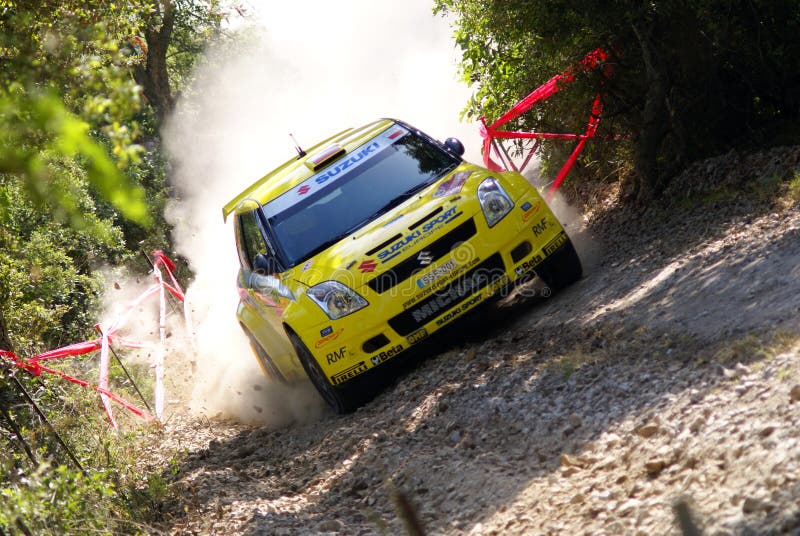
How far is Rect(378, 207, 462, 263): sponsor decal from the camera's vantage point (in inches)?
316

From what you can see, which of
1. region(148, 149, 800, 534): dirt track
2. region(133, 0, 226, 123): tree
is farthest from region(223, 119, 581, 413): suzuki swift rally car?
region(133, 0, 226, 123): tree

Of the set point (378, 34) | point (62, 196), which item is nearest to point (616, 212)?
point (62, 196)

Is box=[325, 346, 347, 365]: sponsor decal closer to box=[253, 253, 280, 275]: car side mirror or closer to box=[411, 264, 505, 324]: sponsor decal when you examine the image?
box=[411, 264, 505, 324]: sponsor decal

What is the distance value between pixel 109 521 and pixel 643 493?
11.7 ft

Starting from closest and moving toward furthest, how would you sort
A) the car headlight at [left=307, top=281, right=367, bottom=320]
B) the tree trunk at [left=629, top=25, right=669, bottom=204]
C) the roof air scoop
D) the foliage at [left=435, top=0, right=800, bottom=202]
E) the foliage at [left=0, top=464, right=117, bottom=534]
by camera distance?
the foliage at [left=0, top=464, right=117, bottom=534] → the car headlight at [left=307, top=281, right=367, bottom=320] → the roof air scoop → the foliage at [left=435, top=0, right=800, bottom=202] → the tree trunk at [left=629, top=25, right=669, bottom=204]

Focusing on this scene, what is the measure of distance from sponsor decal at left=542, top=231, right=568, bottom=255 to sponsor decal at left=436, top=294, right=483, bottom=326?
30.6 inches

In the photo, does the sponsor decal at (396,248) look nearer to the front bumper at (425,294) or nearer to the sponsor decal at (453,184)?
the front bumper at (425,294)

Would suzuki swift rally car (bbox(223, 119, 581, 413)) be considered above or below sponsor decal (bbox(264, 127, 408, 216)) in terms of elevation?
below

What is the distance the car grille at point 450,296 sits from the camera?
8031 millimetres

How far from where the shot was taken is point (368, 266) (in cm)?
800

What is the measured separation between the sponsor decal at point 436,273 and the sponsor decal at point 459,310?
1.03ft

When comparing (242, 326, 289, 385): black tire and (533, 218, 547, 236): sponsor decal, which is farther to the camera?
(242, 326, 289, 385): black tire

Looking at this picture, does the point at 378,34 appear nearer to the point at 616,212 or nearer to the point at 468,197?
the point at 616,212

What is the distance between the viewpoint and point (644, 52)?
9.97 meters
